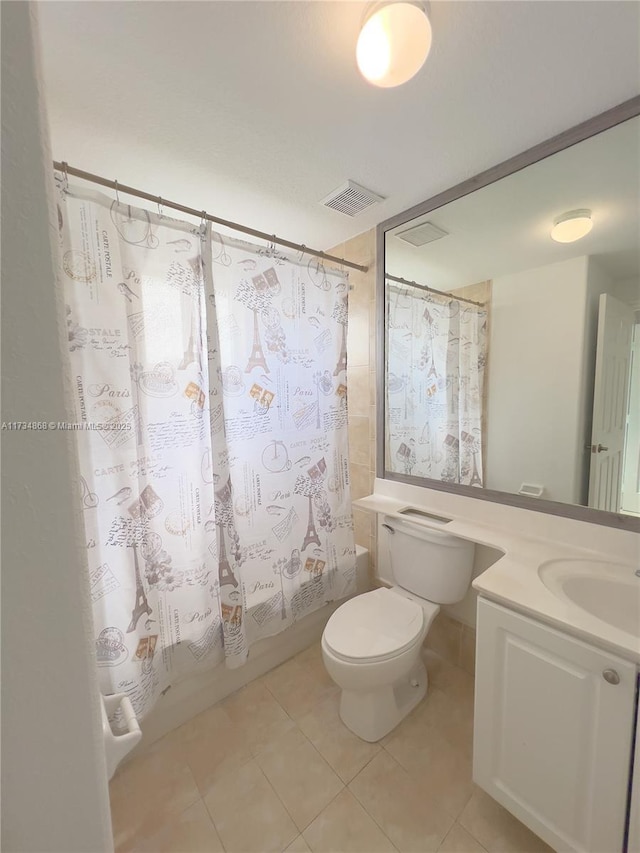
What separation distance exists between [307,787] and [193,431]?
1.39 meters

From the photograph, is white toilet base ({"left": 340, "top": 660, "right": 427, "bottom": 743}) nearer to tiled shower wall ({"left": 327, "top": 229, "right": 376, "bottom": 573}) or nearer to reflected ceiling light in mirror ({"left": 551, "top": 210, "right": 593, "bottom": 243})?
tiled shower wall ({"left": 327, "top": 229, "right": 376, "bottom": 573})

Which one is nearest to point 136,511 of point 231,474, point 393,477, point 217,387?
point 231,474

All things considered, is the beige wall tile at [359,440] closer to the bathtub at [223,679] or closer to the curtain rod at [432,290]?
the bathtub at [223,679]

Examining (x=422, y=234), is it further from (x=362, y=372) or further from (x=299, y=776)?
(x=299, y=776)

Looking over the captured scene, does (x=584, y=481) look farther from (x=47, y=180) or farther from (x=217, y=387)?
(x=47, y=180)

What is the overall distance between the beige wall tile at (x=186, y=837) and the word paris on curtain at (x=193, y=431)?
34 centimetres

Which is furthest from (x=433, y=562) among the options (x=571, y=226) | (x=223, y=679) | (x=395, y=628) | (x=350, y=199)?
(x=350, y=199)

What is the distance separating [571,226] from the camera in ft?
4.16

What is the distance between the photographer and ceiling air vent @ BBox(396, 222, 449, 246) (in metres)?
1.65

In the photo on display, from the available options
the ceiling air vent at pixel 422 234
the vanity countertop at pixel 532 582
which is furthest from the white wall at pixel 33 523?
the ceiling air vent at pixel 422 234

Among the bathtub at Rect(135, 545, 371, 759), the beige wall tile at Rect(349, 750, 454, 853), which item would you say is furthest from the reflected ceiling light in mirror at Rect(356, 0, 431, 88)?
the beige wall tile at Rect(349, 750, 454, 853)

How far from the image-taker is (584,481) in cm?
125

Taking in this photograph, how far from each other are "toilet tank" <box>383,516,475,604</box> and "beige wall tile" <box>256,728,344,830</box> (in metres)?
0.76

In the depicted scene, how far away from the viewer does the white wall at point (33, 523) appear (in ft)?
1.09
